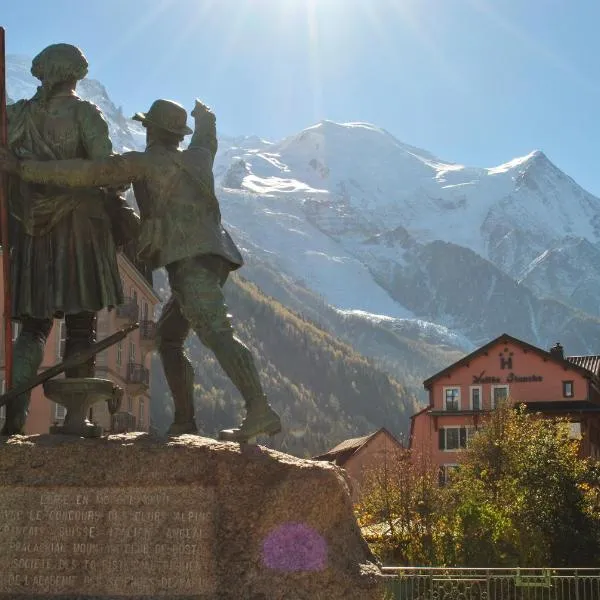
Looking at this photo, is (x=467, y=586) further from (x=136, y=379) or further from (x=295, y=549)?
(x=136, y=379)

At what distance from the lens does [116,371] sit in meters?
48.5

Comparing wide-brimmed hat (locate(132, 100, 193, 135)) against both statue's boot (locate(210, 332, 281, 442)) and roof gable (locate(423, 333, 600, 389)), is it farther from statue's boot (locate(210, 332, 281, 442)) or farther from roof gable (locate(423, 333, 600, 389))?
roof gable (locate(423, 333, 600, 389))

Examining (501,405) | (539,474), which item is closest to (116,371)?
(501,405)

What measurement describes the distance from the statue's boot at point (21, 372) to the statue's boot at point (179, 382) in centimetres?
98

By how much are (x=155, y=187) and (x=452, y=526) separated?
22549mm

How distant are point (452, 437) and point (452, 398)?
2620 millimetres

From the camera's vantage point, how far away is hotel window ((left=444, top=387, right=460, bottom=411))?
6488 centimetres

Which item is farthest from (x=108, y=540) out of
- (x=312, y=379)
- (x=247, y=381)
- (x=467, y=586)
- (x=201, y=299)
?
(x=312, y=379)

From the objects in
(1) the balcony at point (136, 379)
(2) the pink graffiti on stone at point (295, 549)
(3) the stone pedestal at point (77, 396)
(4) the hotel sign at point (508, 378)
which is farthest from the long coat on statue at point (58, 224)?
(4) the hotel sign at point (508, 378)

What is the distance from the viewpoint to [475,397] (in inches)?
2554

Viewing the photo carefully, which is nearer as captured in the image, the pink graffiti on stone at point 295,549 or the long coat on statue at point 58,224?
the pink graffiti on stone at point 295,549

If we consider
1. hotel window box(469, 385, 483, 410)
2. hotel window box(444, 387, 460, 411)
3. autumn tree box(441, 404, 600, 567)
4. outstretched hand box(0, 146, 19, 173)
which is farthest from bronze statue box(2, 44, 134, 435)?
hotel window box(469, 385, 483, 410)

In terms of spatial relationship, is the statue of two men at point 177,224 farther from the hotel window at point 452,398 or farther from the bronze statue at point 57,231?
the hotel window at point 452,398

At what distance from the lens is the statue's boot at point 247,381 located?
7840mm
